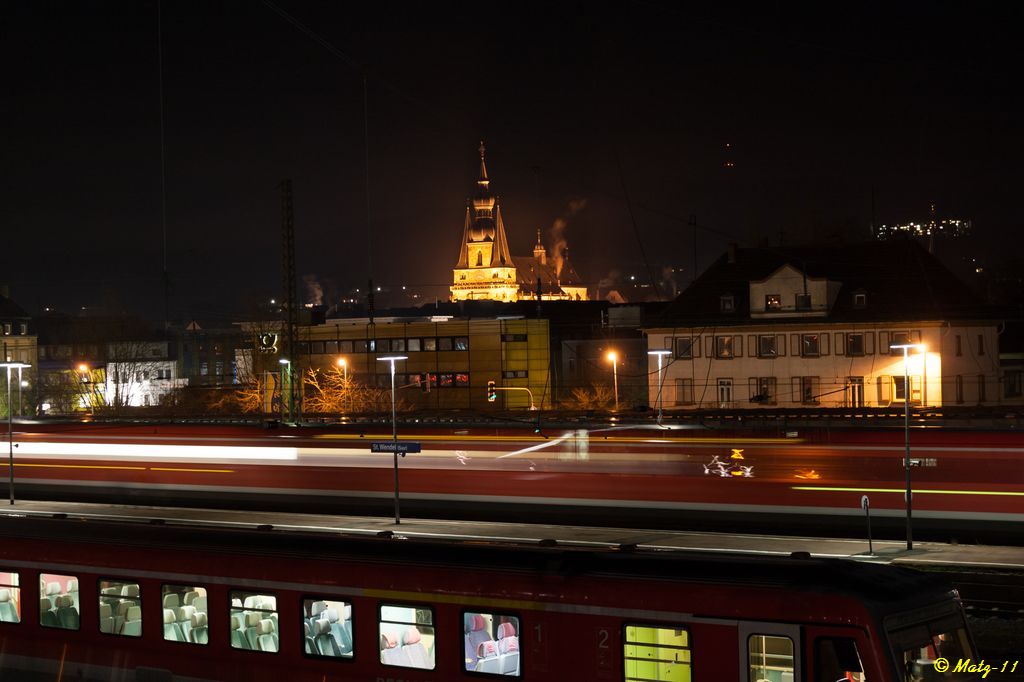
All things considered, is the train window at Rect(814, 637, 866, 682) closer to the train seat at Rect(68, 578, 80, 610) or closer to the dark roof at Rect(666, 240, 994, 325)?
the train seat at Rect(68, 578, 80, 610)

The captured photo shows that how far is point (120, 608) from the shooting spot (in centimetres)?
1355

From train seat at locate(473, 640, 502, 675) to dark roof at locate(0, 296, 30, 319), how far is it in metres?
90.3

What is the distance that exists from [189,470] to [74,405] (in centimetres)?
5095

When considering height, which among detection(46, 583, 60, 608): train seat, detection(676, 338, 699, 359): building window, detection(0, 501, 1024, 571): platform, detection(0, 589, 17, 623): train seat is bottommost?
detection(0, 501, 1024, 571): platform

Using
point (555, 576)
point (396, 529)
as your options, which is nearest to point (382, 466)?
point (396, 529)

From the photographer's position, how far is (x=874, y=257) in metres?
53.4

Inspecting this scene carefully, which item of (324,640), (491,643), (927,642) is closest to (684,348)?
(324,640)

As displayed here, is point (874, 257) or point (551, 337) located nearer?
point (874, 257)

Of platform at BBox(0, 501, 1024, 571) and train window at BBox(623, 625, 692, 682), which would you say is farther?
platform at BBox(0, 501, 1024, 571)

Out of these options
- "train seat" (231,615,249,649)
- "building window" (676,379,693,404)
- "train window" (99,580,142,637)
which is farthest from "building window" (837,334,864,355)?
"train window" (99,580,142,637)

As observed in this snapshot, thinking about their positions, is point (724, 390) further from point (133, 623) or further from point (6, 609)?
point (133, 623)

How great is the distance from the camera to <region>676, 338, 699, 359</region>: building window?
53844 mm

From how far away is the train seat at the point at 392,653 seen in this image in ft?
38.2

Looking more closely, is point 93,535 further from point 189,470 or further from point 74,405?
point 74,405
